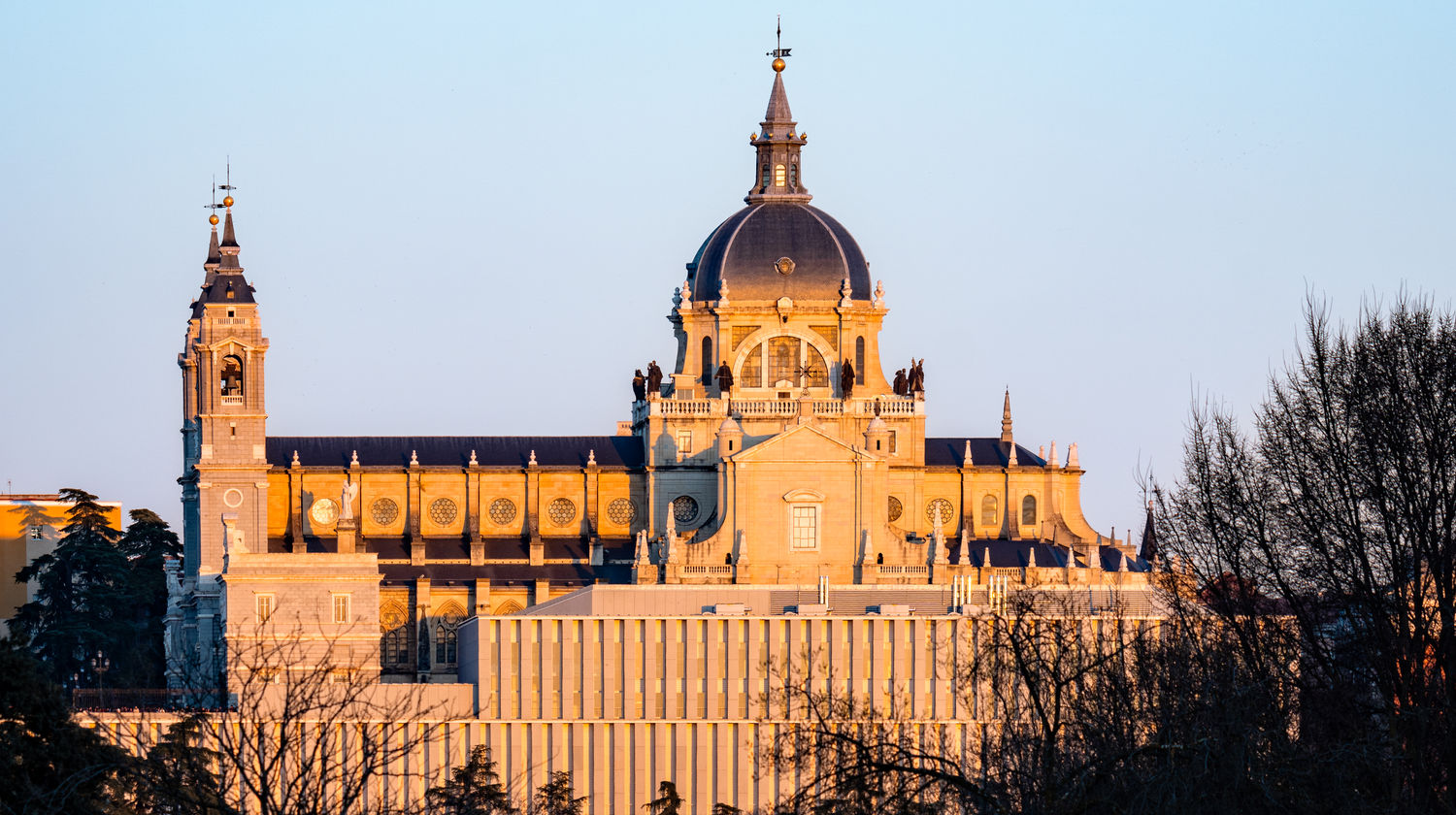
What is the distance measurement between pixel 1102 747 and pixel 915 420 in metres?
88.4

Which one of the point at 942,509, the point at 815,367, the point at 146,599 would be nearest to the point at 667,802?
the point at 942,509

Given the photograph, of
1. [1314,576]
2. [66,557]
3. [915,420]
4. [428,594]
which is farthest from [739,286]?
[1314,576]

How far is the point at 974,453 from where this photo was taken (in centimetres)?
15638

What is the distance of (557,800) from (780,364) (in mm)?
54197

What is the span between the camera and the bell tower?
490 feet

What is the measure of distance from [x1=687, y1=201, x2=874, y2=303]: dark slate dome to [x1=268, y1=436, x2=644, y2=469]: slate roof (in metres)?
8.56

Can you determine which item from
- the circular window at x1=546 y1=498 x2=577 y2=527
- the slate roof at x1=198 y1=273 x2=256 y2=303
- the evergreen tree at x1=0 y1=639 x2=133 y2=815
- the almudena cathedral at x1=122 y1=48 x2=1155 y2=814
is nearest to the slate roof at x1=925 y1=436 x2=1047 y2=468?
the almudena cathedral at x1=122 y1=48 x2=1155 y2=814

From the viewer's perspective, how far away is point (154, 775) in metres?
63.7

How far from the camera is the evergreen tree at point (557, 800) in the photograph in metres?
102

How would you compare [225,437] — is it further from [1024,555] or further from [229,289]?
[1024,555]

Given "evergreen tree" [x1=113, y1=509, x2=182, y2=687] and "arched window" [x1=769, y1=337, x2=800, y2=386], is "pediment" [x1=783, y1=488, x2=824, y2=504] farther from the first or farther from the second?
"evergreen tree" [x1=113, y1=509, x2=182, y2=687]

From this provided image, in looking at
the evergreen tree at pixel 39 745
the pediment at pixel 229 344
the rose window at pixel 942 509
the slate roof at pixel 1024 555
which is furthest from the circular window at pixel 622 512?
the evergreen tree at pixel 39 745

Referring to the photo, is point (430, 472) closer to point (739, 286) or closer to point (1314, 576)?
point (739, 286)

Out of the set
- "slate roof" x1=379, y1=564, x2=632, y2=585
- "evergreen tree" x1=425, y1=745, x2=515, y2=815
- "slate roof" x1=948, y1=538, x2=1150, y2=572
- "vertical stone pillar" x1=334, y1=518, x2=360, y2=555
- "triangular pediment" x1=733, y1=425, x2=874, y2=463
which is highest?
"triangular pediment" x1=733, y1=425, x2=874, y2=463
